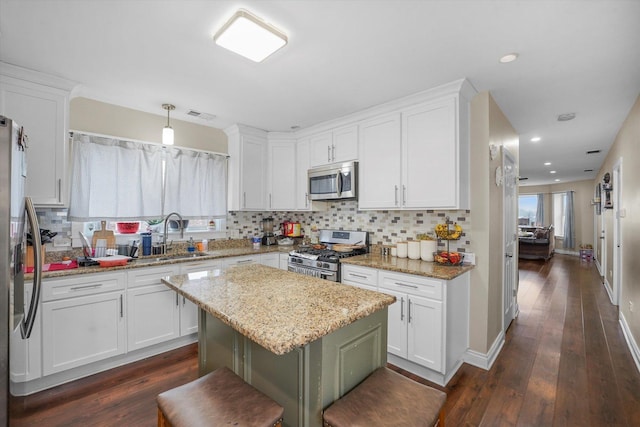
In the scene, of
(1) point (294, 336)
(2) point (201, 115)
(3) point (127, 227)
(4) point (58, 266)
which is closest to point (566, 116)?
(1) point (294, 336)

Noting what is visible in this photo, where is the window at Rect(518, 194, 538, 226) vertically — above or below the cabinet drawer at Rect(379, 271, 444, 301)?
above

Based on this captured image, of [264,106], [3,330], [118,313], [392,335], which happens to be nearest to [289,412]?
[3,330]

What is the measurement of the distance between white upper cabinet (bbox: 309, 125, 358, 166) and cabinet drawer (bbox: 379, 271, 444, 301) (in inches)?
55.2

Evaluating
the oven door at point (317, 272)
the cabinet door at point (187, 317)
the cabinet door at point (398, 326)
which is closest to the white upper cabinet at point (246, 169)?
the oven door at point (317, 272)

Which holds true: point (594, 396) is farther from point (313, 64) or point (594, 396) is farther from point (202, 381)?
point (313, 64)

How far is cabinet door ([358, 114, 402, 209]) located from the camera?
9.31 ft

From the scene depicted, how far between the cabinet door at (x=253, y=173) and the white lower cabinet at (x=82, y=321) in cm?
169

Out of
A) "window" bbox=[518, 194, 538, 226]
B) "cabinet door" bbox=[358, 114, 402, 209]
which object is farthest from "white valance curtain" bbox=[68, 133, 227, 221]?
"window" bbox=[518, 194, 538, 226]

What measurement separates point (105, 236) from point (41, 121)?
1105mm

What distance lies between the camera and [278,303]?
1368 millimetres

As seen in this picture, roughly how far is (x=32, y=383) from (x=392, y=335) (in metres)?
2.82

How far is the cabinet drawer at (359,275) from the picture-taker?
8.56ft

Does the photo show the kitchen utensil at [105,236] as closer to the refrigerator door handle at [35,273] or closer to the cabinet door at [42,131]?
the cabinet door at [42,131]

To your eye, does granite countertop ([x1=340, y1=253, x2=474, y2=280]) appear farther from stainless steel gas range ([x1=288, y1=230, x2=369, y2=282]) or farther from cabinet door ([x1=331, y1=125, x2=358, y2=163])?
cabinet door ([x1=331, y1=125, x2=358, y2=163])
